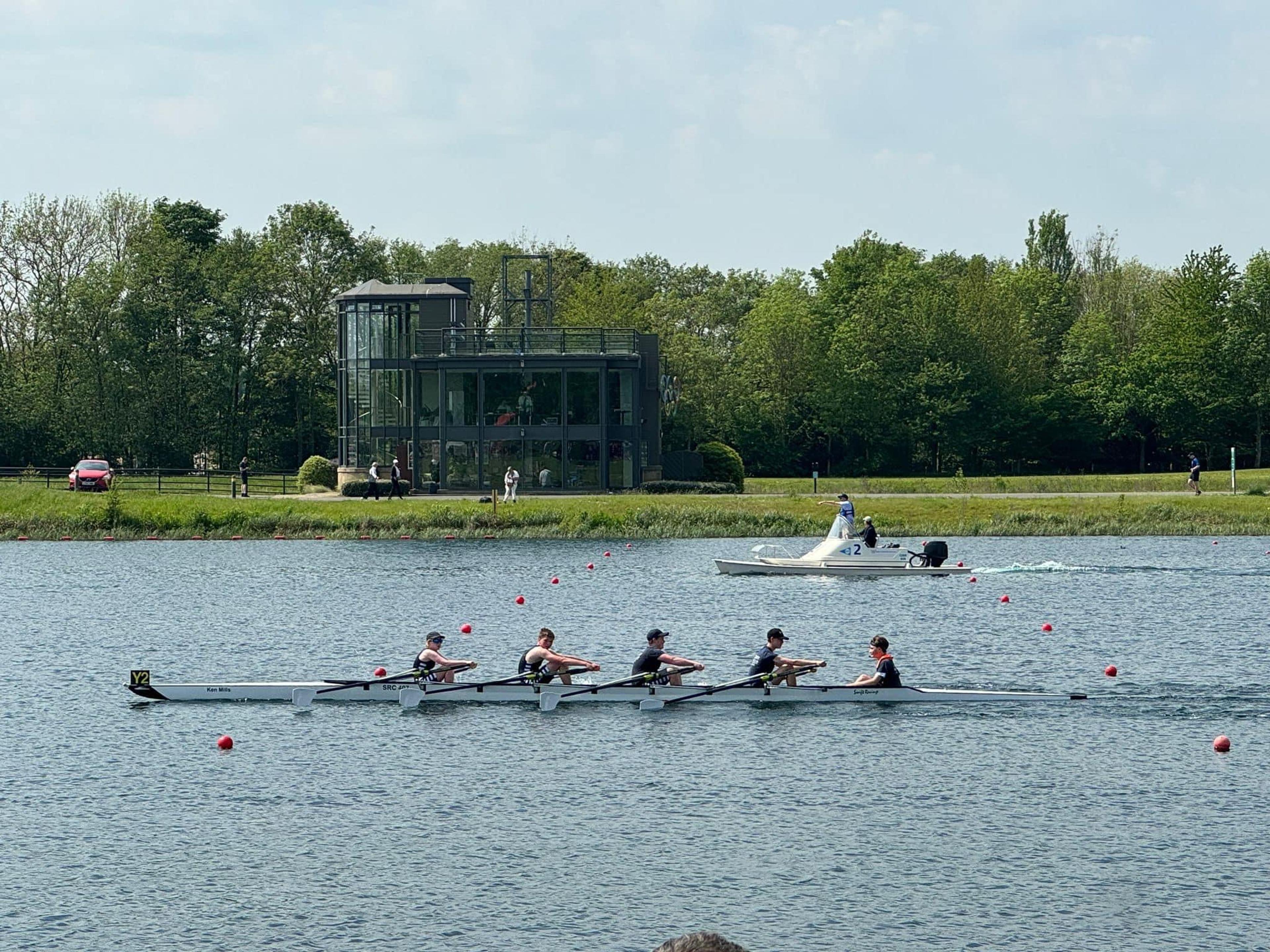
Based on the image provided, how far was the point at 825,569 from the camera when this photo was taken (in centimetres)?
5600

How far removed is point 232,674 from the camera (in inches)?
1550

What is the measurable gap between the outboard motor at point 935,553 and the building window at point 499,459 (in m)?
32.6

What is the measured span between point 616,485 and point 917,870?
6172 centimetres

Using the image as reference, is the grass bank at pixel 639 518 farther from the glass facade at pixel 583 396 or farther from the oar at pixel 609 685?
the oar at pixel 609 685

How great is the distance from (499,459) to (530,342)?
6237 millimetres

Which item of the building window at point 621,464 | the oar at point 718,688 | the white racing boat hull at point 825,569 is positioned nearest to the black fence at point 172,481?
the building window at point 621,464

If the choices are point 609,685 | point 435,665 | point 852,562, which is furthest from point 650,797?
point 852,562

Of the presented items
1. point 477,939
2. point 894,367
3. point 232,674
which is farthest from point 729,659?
point 894,367

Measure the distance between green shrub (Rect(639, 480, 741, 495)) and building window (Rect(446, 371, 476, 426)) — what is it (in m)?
9.54

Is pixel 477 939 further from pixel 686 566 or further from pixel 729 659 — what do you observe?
pixel 686 566

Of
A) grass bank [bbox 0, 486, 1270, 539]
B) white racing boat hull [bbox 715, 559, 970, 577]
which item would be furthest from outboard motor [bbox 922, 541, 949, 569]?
grass bank [bbox 0, 486, 1270, 539]

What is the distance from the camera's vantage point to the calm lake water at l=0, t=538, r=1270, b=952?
20.7 meters

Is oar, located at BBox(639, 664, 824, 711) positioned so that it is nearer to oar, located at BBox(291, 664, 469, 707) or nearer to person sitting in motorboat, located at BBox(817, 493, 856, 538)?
oar, located at BBox(291, 664, 469, 707)

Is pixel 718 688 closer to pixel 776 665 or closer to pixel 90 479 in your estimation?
pixel 776 665
